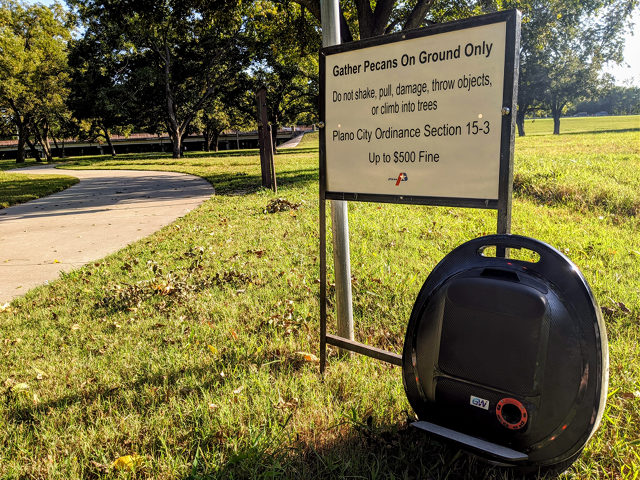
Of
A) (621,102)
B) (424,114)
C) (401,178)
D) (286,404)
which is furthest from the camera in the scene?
(621,102)

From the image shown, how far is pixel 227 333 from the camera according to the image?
3250mm

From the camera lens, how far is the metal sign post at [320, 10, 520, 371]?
1871 mm

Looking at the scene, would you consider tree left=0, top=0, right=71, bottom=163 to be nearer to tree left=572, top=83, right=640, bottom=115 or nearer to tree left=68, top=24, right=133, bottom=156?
A: tree left=68, top=24, right=133, bottom=156

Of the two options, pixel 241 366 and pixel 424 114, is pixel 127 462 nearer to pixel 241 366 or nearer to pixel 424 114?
pixel 241 366

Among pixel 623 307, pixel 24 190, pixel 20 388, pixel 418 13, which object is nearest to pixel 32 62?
pixel 24 190

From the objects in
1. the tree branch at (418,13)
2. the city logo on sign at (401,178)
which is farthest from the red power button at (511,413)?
the tree branch at (418,13)

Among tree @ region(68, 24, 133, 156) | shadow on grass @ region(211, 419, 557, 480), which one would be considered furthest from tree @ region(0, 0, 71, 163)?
shadow on grass @ region(211, 419, 557, 480)

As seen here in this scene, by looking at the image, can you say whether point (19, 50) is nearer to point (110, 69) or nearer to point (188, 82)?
point (110, 69)

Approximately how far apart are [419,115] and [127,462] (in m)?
2.08

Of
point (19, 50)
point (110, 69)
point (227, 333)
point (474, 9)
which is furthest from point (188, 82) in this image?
point (227, 333)

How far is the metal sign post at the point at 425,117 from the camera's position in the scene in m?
1.87

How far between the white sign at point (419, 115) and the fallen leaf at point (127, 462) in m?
1.66

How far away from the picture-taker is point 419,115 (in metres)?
2.12

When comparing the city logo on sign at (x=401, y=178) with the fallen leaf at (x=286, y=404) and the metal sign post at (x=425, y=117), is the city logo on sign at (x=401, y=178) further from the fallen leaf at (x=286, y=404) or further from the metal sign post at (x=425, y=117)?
the fallen leaf at (x=286, y=404)
